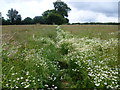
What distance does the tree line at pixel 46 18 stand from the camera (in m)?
47.9

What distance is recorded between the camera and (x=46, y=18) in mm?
61844

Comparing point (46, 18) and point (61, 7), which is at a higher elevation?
point (61, 7)

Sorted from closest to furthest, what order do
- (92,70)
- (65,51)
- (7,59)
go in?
(92,70), (7,59), (65,51)

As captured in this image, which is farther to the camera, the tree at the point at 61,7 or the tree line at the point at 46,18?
the tree at the point at 61,7

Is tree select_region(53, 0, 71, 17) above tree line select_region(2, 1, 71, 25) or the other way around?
above

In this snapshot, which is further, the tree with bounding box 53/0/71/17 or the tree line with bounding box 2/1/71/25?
the tree with bounding box 53/0/71/17

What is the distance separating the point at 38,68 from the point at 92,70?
172 centimetres

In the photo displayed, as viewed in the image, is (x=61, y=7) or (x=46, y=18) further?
(x=61, y=7)

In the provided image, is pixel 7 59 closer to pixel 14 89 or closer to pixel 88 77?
pixel 14 89

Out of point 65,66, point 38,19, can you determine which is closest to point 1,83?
point 65,66

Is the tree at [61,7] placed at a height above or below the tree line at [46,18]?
above

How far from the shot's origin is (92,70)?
464 cm

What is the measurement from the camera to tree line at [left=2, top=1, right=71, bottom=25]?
4788 cm

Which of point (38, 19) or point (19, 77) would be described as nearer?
point (19, 77)
